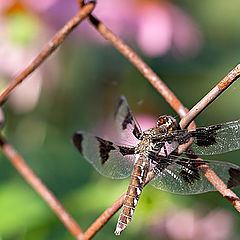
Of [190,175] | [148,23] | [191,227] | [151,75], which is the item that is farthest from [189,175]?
[148,23]

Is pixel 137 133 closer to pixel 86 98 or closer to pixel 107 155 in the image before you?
pixel 107 155

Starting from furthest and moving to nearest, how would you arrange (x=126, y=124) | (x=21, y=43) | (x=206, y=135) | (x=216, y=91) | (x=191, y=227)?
(x=21, y=43)
(x=191, y=227)
(x=126, y=124)
(x=206, y=135)
(x=216, y=91)

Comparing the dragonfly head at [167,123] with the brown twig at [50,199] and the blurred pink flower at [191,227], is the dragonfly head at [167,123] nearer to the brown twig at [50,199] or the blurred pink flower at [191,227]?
the brown twig at [50,199]

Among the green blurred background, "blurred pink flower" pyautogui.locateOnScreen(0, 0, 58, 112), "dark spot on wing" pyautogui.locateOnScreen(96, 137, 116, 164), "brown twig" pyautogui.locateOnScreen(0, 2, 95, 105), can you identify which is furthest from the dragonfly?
"blurred pink flower" pyautogui.locateOnScreen(0, 0, 58, 112)

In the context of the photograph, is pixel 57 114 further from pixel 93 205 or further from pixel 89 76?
pixel 93 205

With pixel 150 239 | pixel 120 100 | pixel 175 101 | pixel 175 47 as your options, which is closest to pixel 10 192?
pixel 150 239

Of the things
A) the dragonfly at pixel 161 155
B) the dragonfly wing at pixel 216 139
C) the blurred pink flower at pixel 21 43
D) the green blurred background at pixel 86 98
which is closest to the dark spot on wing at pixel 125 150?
the dragonfly at pixel 161 155

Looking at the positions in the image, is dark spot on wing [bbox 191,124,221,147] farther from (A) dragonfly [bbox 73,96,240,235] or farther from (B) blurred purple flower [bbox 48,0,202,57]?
(B) blurred purple flower [bbox 48,0,202,57]
